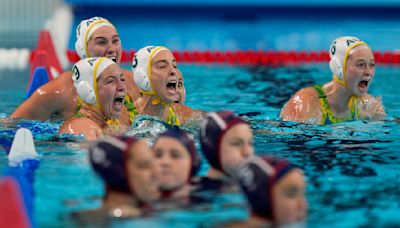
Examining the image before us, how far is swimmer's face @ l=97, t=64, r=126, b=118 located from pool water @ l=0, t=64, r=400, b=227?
0.31m

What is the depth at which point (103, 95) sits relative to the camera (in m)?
5.13

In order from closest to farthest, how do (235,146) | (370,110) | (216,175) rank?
(235,146), (216,175), (370,110)

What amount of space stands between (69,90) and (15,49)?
4270mm

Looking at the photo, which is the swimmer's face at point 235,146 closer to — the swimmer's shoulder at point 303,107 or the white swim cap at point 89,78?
the white swim cap at point 89,78

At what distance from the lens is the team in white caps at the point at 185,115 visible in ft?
10.9

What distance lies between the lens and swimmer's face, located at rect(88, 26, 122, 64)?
5957 millimetres

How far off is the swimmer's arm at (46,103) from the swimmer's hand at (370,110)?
1.92 m

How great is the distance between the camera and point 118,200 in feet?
11.9

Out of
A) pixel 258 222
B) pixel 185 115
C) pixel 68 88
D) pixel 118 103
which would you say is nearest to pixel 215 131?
pixel 258 222

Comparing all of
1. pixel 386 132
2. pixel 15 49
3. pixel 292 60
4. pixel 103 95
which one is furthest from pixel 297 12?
pixel 103 95

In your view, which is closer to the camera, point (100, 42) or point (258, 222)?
point (258, 222)

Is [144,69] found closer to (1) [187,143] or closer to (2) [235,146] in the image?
(2) [235,146]

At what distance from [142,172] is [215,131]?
497 mm

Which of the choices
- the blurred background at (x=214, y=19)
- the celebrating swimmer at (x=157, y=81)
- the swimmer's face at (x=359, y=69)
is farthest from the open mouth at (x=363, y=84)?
the blurred background at (x=214, y=19)
